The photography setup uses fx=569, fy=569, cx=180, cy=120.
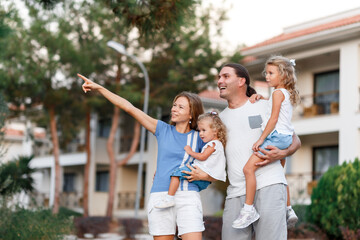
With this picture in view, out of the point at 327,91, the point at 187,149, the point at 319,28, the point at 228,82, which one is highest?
the point at 319,28

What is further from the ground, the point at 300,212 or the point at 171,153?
the point at 171,153

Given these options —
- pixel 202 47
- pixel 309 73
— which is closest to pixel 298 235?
pixel 309 73

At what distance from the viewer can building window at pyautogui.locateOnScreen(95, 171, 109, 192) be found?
36.2 meters

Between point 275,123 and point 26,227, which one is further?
point 26,227

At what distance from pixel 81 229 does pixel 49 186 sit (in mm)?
25144

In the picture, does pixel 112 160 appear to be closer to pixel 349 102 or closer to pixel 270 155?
pixel 349 102

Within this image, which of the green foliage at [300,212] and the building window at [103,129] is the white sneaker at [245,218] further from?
the building window at [103,129]

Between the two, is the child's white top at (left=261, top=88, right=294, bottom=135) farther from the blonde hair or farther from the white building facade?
the white building facade

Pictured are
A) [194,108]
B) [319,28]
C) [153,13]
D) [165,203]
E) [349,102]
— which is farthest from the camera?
[319,28]

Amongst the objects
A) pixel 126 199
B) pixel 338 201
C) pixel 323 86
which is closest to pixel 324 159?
pixel 323 86

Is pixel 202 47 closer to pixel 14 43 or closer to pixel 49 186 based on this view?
pixel 14 43

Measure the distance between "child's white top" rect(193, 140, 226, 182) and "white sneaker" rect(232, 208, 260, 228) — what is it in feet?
1.23

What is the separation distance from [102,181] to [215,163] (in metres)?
32.7

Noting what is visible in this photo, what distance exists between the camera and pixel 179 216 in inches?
177
